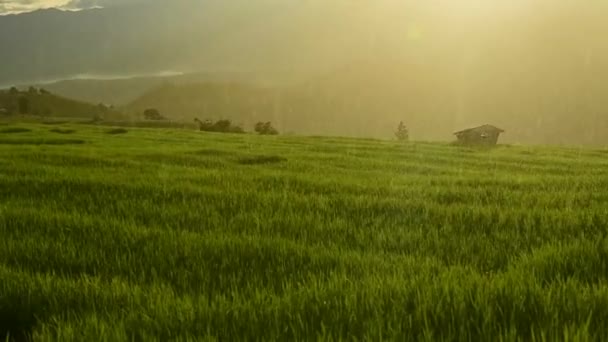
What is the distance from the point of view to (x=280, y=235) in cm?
545

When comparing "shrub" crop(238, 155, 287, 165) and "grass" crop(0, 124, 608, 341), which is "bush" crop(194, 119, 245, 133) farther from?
"grass" crop(0, 124, 608, 341)

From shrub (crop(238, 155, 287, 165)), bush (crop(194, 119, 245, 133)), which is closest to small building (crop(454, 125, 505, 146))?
shrub (crop(238, 155, 287, 165))

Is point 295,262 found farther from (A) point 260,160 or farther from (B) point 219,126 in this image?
(B) point 219,126

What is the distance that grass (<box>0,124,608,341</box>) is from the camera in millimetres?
2619

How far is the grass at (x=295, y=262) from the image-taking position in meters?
2.62

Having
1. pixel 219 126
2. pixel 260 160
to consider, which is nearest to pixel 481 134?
pixel 260 160

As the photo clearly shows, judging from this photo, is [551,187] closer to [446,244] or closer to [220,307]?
[446,244]

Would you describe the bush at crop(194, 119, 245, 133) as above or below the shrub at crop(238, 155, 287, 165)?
above

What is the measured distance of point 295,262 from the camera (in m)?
4.38

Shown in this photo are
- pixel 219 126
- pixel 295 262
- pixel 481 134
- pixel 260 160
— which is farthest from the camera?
pixel 219 126

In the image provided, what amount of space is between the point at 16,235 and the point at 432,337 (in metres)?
4.59

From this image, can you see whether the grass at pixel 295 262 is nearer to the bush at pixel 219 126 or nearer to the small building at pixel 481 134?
the small building at pixel 481 134

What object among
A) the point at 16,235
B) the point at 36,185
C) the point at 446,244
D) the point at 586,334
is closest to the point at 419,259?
the point at 446,244

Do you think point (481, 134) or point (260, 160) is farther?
point (481, 134)
